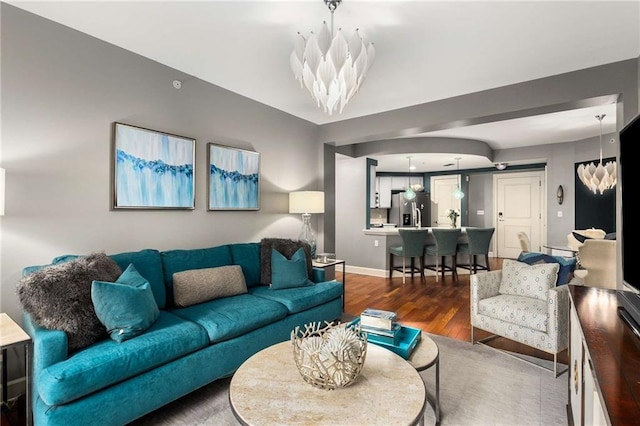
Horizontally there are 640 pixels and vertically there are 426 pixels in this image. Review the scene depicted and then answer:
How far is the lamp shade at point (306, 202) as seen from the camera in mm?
3773

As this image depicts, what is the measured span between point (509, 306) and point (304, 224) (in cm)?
258

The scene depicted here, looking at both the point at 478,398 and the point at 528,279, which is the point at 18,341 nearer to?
the point at 478,398

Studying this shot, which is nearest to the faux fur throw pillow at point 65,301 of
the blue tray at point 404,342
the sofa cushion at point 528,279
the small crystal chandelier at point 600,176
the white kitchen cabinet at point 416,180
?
the blue tray at point 404,342

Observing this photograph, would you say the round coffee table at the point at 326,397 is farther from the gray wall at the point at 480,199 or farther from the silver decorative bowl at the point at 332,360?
the gray wall at the point at 480,199

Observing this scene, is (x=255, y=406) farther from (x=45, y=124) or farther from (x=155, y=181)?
(x=45, y=124)

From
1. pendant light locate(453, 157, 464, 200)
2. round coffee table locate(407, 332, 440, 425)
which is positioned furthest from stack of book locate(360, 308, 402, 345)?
pendant light locate(453, 157, 464, 200)

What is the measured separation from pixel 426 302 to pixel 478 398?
2.21 meters

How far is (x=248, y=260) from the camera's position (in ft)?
10.2

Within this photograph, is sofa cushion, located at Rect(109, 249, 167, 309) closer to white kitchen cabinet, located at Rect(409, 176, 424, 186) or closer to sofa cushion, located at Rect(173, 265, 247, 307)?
sofa cushion, located at Rect(173, 265, 247, 307)

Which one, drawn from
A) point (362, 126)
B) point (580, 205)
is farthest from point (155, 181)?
point (580, 205)

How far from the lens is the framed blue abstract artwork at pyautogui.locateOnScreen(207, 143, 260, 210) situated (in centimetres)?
321

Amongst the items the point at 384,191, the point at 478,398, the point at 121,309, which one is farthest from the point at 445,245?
the point at 121,309

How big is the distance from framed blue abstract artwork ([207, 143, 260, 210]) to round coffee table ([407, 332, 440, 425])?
7.64 feet

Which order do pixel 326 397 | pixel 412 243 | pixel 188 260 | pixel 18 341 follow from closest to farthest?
pixel 326 397 → pixel 18 341 → pixel 188 260 → pixel 412 243
